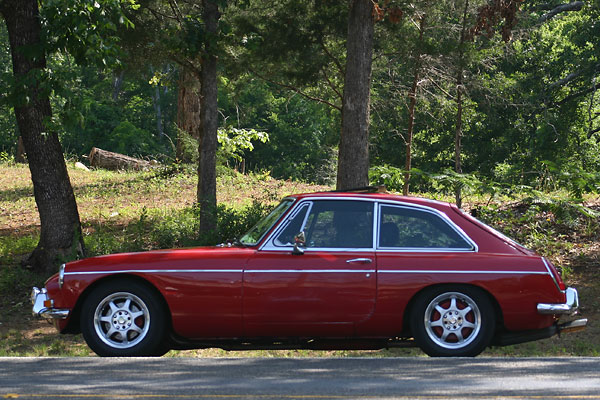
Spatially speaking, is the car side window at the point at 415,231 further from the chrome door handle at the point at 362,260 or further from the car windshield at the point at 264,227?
the car windshield at the point at 264,227

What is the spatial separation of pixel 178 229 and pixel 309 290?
8962mm

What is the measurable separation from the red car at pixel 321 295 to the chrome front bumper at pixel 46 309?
1 cm

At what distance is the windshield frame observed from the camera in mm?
7447

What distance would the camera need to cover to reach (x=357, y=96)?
1440 cm

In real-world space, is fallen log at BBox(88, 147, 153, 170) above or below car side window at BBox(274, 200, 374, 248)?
above

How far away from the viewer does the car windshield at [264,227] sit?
24.6 ft

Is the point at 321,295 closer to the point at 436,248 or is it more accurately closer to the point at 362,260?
the point at 362,260

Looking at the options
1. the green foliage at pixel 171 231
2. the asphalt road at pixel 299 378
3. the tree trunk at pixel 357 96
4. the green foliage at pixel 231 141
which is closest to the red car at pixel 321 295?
the asphalt road at pixel 299 378

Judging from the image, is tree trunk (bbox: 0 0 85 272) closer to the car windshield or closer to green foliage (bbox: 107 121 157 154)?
the car windshield

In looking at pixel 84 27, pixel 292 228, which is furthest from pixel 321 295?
pixel 84 27

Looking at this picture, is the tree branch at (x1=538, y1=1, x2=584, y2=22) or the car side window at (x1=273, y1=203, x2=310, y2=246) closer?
the car side window at (x1=273, y1=203, x2=310, y2=246)

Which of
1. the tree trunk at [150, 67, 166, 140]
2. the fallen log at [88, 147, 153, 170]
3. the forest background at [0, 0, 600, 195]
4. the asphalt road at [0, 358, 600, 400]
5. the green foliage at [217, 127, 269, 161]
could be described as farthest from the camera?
the tree trunk at [150, 67, 166, 140]

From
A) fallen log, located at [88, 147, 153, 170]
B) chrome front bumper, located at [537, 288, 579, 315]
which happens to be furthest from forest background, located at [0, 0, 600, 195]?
chrome front bumper, located at [537, 288, 579, 315]

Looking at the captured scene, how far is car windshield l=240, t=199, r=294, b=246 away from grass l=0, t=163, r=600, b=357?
6.49 feet
